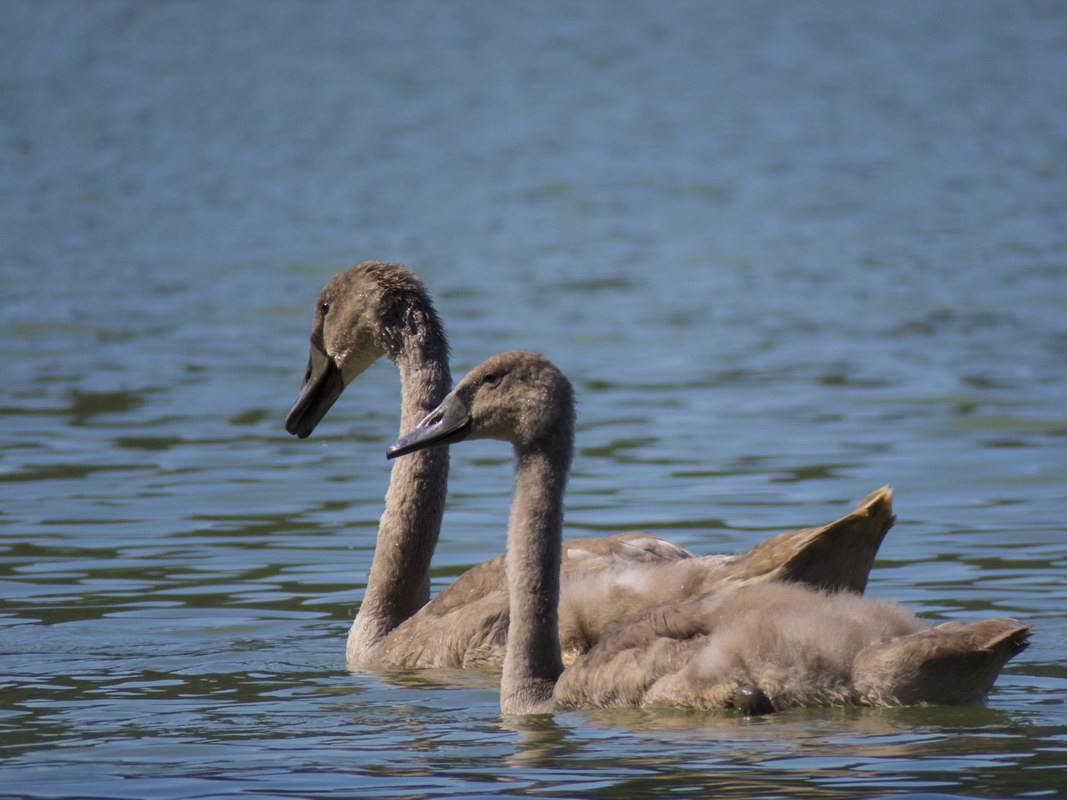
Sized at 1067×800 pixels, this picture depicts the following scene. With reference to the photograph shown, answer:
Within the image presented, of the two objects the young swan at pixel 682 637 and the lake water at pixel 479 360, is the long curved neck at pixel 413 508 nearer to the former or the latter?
the lake water at pixel 479 360

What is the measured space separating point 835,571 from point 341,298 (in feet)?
10.1

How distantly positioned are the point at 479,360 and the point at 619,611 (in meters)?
9.60

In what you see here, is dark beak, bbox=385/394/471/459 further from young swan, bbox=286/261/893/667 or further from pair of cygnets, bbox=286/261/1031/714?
young swan, bbox=286/261/893/667

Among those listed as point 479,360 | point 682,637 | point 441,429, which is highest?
point 479,360

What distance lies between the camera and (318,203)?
36.3m

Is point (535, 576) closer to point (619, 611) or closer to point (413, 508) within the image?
point (619, 611)

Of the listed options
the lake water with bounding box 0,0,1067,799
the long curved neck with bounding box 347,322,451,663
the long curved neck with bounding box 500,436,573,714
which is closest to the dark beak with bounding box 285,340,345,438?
the long curved neck with bounding box 347,322,451,663

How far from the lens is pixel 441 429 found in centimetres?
805

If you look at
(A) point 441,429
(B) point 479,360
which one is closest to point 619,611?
(A) point 441,429

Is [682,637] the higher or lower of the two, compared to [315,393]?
lower

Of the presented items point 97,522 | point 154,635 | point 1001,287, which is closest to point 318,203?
point 1001,287

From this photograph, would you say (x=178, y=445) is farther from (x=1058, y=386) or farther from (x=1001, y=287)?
(x=1001, y=287)

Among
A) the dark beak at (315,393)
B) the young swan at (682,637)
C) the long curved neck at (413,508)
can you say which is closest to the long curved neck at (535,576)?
the young swan at (682,637)

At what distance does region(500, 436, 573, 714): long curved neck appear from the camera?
25.4ft
